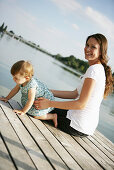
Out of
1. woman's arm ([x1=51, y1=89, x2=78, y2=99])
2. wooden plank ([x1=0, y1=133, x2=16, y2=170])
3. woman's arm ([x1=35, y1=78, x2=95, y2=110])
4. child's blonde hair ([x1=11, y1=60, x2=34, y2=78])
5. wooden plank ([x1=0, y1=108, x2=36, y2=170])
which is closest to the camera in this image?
wooden plank ([x1=0, y1=133, x2=16, y2=170])

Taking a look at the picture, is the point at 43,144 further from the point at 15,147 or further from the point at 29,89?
the point at 29,89

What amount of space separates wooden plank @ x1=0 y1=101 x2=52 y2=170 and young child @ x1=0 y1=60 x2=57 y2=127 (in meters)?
0.18

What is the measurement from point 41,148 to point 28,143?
0.15m

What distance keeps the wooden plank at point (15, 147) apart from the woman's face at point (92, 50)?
1324 mm

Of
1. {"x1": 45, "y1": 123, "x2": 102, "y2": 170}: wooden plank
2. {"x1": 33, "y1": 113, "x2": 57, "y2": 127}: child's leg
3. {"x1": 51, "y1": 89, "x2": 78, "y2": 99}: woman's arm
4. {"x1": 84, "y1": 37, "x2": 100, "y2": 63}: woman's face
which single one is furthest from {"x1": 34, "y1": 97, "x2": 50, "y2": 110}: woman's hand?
{"x1": 84, "y1": 37, "x2": 100, "y2": 63}: woman's face

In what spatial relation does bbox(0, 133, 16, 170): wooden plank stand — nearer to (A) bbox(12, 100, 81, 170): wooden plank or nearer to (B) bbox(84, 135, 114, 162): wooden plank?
(A) bbox(12, 100, 81, 170): wooden plank

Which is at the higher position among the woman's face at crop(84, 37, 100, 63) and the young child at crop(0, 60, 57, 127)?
the woman's face at crop(84, 37, 100, 63)

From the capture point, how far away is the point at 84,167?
6.15 feet

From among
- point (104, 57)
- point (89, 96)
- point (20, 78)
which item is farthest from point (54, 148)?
point (104, 57)

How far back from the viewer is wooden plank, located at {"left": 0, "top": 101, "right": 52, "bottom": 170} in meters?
1.61

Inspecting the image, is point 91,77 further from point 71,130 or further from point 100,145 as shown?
point 100,145

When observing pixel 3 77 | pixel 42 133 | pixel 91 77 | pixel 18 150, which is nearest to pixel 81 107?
pixel 91 77

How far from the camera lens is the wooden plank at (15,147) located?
4.88 ft

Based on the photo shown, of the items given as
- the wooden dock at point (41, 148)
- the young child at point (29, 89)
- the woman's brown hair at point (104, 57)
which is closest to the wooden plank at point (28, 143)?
the wooden dock at point (41, 148)
